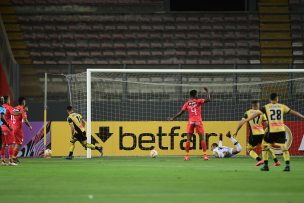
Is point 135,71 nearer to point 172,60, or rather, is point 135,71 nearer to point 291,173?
point 172,60

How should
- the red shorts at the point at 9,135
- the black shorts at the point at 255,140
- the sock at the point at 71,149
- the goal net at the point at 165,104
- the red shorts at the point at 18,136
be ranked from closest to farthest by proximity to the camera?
1. the red shorts at the point at 9,135
2. the black shorts at the point at 255,140
3. the red shorts at the point at 18,136
4. the sock at the point at 71,149
5. the goal net at the point at 165,104

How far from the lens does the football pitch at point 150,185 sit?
10.0 m

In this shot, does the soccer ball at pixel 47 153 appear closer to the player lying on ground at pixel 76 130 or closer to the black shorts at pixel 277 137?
the player lying on ground at pixel 76 130

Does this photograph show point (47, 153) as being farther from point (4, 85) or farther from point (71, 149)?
point (4, 85)

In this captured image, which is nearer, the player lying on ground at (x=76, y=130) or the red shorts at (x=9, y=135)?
the red shorts at (x=9, y=135)

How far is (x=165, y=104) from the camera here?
24891 millimetres

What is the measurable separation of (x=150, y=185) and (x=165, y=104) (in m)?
12.8

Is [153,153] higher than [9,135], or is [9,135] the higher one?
[9,135]

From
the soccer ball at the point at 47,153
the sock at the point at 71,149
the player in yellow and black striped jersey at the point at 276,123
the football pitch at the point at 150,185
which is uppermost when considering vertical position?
the player in yellow and black striped jersey at the point at 276,123

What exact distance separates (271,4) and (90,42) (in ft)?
24.0

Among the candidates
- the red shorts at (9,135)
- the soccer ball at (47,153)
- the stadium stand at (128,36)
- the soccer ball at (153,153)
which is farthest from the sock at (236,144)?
the stadium stand at (128,36)

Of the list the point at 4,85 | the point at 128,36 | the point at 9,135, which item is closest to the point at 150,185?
the point at 9,135

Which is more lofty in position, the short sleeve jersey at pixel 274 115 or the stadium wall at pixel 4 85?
the stadium wall at pixel 4 85

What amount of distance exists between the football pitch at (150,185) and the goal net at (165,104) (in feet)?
24.5
